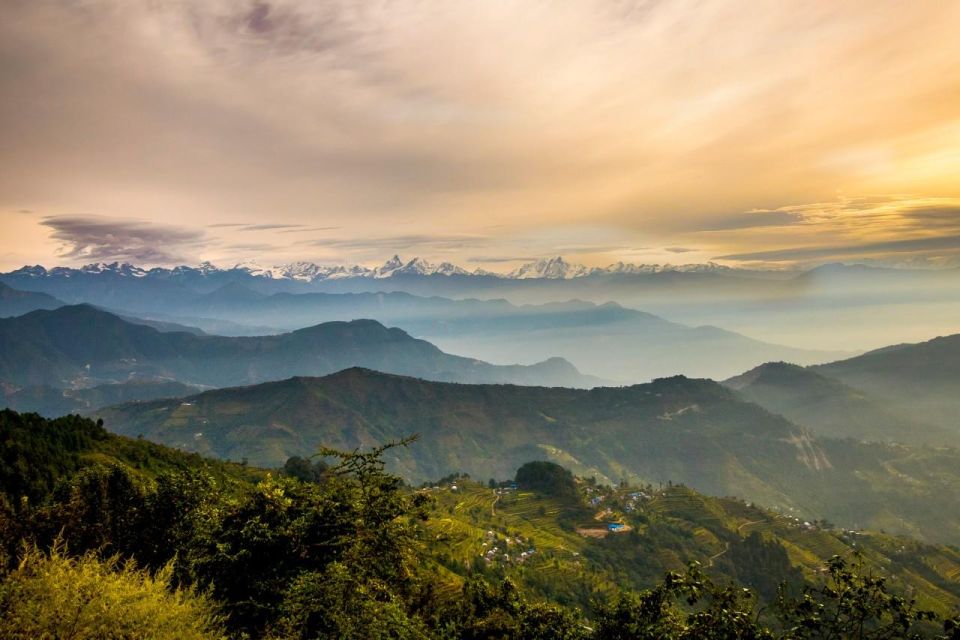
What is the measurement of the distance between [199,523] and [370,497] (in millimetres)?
11616

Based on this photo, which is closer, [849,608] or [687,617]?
[849,608]

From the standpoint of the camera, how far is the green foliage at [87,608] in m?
18.5

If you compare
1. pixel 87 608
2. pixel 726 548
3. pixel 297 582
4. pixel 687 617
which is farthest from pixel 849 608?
pixel 726 548

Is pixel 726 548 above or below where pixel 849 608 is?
below

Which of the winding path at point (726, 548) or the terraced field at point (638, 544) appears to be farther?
the winding path at point (726, 548)

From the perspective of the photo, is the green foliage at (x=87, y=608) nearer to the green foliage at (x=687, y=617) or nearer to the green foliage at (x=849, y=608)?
the green foliage at (x=687, y=617)

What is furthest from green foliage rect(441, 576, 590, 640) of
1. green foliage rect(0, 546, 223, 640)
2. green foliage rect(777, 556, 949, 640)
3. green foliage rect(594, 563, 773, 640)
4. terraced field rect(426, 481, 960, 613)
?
terraced field rect(426, 481, 960, 613)

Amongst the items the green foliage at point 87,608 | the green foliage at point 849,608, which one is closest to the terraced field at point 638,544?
the green foliage at point 87,608

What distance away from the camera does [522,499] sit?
190000 millimetres

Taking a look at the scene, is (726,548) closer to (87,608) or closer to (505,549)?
(505,549)

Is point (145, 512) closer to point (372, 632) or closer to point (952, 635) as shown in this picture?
point (372, 632)

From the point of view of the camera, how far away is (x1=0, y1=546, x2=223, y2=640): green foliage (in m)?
18.5

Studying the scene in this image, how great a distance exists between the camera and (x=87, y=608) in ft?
63.5

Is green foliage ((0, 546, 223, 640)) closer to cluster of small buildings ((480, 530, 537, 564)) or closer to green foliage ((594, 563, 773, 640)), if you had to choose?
green foliage ((594, 563, 773, 640))
